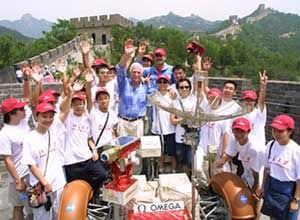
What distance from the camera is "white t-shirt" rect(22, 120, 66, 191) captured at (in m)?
3.75

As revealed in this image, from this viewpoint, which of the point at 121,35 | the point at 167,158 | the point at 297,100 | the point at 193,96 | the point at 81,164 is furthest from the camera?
the point at 121,35

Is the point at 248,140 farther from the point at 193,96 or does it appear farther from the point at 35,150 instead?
the point at 35,150

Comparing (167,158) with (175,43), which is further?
(175,43)

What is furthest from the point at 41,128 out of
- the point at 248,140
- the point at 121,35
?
the point at 121,35

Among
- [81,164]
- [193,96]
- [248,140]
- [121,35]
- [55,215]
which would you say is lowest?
[55,215]

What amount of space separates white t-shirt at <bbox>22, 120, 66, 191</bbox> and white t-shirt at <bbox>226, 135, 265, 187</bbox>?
171 centimetres

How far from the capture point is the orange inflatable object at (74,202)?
13.0 feet

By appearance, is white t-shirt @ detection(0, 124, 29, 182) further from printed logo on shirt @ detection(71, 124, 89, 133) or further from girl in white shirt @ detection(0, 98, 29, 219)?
printed logo on shirt @ detection(71, 124, 89, 133)

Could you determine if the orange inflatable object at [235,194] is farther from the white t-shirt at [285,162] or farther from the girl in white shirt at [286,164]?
the white t-shirt at [285,162]

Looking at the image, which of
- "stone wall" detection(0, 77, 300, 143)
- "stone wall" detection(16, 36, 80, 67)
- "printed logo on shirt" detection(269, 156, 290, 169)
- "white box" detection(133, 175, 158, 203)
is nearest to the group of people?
"printed logo on shirt" detection(269, 156, 290, 169)

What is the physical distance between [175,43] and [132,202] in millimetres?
27168

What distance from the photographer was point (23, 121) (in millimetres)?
4195

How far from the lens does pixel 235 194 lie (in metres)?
4.28

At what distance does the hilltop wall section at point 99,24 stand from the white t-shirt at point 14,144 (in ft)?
148
